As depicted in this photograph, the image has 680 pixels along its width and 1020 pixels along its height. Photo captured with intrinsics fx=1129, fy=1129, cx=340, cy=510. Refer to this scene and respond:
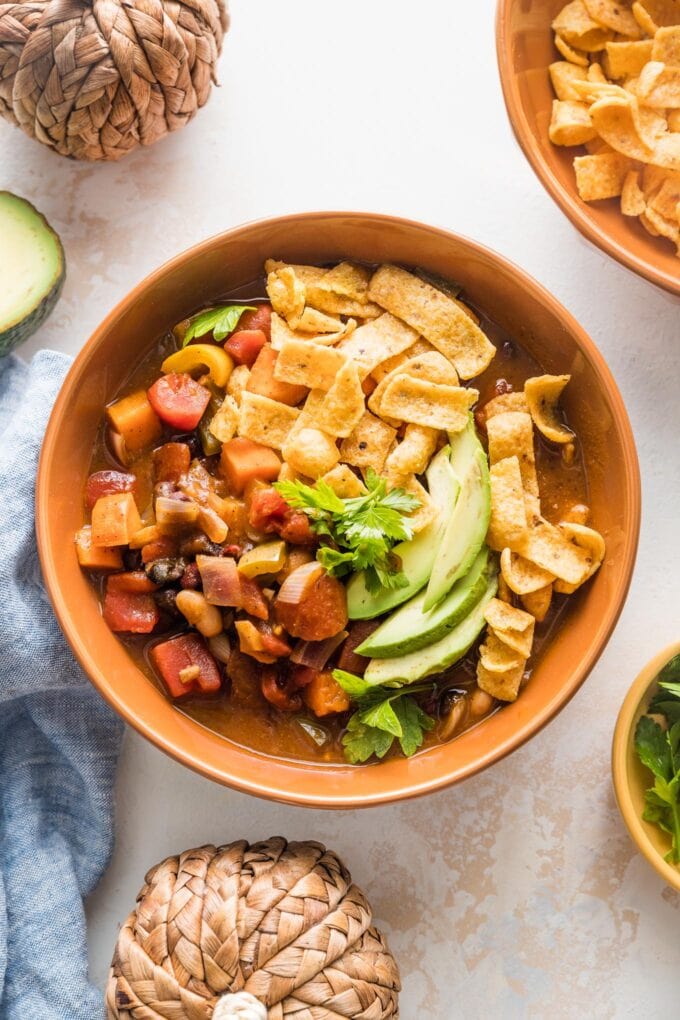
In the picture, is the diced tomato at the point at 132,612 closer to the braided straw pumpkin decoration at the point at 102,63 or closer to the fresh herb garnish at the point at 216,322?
the fresh herb garnish at the point at 216,322

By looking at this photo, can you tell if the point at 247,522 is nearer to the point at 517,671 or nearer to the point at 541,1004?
the point at 517,671

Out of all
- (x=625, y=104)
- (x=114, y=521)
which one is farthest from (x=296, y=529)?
(x=625, y=104)

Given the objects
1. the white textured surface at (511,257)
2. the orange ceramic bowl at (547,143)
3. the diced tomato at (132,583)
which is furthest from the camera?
the white textured surface at (511,257)

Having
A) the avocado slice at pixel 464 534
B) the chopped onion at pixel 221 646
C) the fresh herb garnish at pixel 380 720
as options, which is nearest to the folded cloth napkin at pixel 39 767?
the chopped onion at pixel 221 646

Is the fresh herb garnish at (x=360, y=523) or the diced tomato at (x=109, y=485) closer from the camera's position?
the fresh herb garnish at (x=360, y=523)

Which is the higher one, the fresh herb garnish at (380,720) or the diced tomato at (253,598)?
the diced tomato at (253,598)

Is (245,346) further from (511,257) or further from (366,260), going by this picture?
(511,257)

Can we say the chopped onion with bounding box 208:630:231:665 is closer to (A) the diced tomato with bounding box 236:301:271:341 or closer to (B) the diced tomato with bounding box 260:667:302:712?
(B) the diced tomato with bounding box 260:667:302:712
